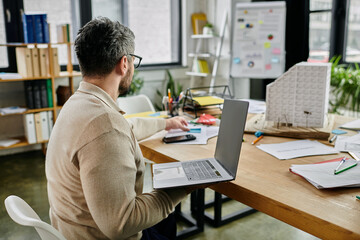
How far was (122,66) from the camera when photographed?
115 centimetres

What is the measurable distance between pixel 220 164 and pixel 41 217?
5.61 ft

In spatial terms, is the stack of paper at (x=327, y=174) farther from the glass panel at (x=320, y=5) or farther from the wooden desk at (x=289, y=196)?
the glass panel at (x=320, y=5)

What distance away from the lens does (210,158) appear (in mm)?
1438

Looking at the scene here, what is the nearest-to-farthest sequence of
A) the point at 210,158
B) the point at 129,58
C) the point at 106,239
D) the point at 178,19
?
1. the point at 106,239
2. the point at 129,58
3. the point at 210,158
4. the point at 178,19

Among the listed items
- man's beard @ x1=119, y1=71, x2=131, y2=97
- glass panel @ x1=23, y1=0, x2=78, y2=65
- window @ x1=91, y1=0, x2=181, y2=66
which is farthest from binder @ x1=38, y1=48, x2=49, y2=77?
man's beard @ x1=119, y1=71, x2=131, y2=97

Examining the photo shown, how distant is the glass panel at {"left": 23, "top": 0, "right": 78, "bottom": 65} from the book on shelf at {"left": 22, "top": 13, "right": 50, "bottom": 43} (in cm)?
38

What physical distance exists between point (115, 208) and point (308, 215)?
56cm

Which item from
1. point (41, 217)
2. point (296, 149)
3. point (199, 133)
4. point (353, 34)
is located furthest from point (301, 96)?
point (353, 34)

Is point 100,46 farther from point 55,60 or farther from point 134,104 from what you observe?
point 55,60

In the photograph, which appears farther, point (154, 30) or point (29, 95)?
point (154, 30)

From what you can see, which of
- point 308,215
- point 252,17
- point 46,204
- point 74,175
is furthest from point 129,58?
point 252,17

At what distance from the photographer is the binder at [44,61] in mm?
3674

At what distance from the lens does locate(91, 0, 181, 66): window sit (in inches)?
188

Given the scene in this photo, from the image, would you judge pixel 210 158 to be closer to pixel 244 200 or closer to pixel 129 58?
pixel 244 200
